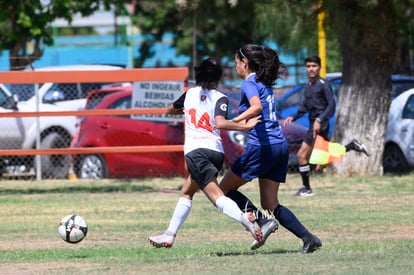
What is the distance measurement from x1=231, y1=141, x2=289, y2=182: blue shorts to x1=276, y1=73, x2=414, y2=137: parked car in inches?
382

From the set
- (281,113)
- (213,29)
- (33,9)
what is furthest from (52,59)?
(281,113)

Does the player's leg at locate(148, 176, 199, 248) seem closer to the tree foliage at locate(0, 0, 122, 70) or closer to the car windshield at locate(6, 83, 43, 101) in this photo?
the car windshield at locate(6, 83, 43, 101)

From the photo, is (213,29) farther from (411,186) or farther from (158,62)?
(411,186)

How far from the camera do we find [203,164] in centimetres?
880

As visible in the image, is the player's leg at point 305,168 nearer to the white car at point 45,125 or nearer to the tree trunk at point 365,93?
the tree trunk at point 365,93

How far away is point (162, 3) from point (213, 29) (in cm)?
277

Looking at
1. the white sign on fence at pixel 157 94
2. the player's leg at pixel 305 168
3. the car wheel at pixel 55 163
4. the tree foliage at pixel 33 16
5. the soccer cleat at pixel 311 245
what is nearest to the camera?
the soccer cleat at pixel 311 245

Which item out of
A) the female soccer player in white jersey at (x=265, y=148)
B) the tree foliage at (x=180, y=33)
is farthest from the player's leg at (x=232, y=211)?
the tree foliage at (x=180, y=33)

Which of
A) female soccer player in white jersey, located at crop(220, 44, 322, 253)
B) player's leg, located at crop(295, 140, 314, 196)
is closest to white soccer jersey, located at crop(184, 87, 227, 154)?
female soccer player in white jersey, located at crop(220, 44, 322, 253)

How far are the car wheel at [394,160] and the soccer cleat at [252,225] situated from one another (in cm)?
1009

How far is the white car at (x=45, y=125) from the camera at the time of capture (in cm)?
1803

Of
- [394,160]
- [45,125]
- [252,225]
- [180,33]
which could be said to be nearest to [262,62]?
[252,225]

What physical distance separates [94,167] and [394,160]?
552cm

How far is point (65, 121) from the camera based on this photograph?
60.3ft
